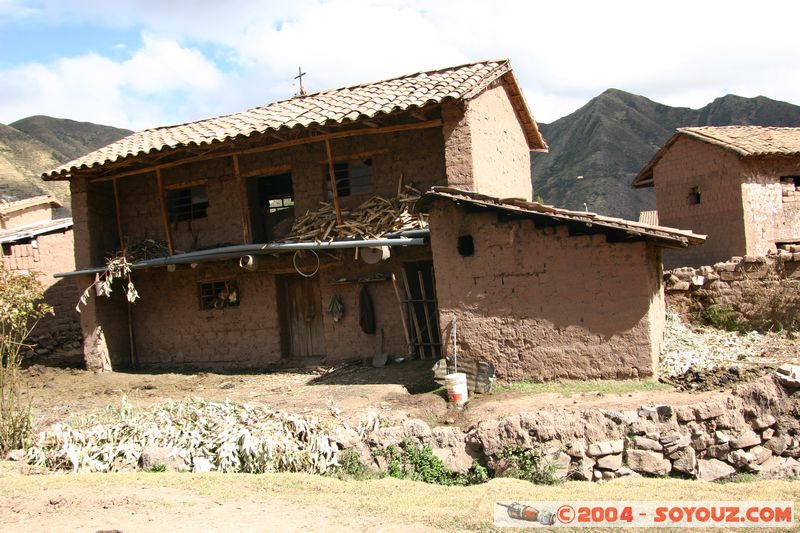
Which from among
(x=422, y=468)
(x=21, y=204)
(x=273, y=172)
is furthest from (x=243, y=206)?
(x=21, y=204)

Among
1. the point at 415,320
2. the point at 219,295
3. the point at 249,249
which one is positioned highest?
the point at 249,249

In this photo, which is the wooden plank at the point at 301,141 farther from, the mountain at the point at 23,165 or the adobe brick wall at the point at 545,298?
the mountain at the point at 23,165

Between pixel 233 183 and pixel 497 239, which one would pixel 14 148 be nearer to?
pixel 233 183

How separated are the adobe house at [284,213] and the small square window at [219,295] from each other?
1.2 inches

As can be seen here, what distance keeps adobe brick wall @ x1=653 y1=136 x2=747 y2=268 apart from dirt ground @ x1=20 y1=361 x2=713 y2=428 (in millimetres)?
8100

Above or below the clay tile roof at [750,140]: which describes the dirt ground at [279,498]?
below

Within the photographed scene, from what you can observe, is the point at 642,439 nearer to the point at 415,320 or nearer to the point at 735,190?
the point at 415,320

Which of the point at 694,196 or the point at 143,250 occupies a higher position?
the point at 694,196

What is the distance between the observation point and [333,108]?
12.2 meters

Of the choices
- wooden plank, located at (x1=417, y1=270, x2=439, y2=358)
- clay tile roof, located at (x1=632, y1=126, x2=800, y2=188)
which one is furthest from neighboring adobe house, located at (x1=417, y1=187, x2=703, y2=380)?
clay tile roof, located at (x1=632, y1=126, x2=800, y2=188)

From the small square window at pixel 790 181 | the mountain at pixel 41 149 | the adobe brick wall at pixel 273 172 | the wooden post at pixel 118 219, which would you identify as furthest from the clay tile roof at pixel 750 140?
the mountain at pixel 41 149

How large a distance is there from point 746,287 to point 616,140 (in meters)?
30.4

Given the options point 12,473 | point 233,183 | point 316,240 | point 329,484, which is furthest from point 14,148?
point 329,484

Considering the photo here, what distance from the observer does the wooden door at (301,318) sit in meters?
13.5
